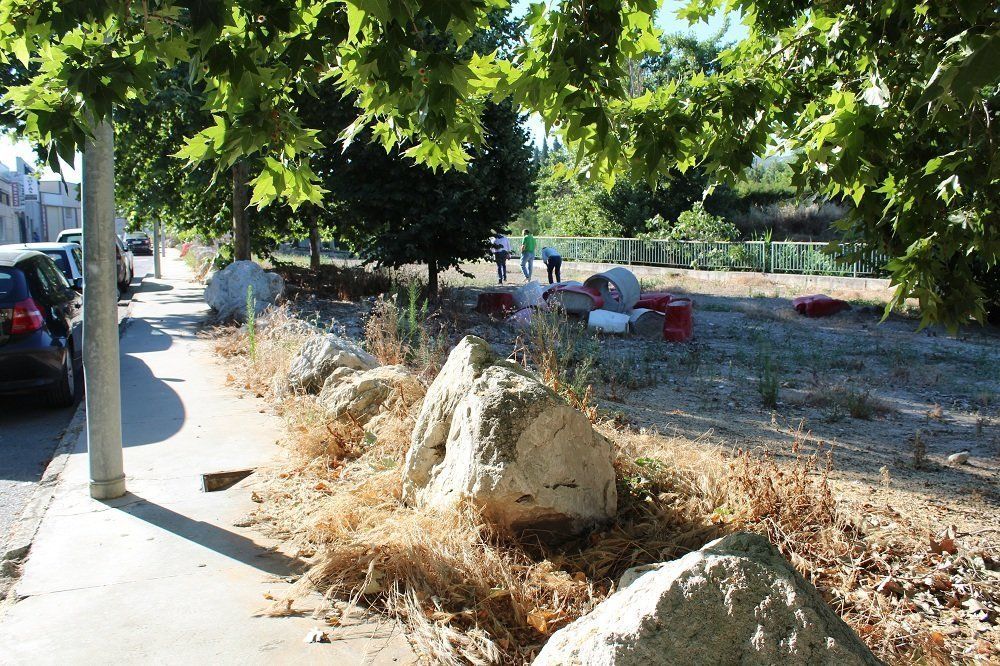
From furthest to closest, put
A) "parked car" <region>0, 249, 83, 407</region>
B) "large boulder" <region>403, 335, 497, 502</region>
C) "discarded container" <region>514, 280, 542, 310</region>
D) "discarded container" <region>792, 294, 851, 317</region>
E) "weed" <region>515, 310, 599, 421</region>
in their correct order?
1. "discarded container" <region>792, 294, 851, 317</region>
2. "discarded container" <region>514, 280, 542, 310</region>
3. "parked car" <region>0, 249, 83, 407</region>
4. "weed" <region>515, 310, 599, 421</region>
5. "large boulder" <region>403, 335, 497, 502</region>

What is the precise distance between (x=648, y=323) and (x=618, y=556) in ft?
33.7

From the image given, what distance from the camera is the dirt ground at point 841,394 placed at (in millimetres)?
6129

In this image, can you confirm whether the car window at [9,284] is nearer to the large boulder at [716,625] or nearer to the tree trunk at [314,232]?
the large boulder at [716,625]

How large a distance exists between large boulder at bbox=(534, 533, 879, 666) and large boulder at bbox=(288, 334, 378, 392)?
17.5 feet

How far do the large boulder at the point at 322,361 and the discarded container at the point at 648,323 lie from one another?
7100 mm

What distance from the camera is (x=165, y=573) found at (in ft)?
14.5

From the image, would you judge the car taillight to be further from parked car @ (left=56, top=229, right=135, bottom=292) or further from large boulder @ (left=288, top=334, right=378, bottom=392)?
parked car @ (left=56, top=229, right=135, bottom=292)

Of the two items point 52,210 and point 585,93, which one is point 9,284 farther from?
point 52,210

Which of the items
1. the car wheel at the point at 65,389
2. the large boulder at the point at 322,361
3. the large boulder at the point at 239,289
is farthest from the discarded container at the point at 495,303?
the car wheel at the point at 65,389

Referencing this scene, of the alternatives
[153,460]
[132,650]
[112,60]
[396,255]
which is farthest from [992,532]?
[396,255]

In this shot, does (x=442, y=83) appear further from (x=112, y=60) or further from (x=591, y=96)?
(x=112, y=60)

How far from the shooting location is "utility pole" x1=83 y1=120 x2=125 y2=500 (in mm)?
5406

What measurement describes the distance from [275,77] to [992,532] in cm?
495

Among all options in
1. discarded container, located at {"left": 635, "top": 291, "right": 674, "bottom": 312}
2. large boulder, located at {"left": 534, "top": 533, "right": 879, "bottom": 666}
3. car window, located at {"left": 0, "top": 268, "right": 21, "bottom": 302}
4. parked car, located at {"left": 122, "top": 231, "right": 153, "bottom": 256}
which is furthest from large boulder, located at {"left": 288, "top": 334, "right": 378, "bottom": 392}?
parked car, located at {"left": 122, "top": 231, "right": 153, "bottom": 256}
